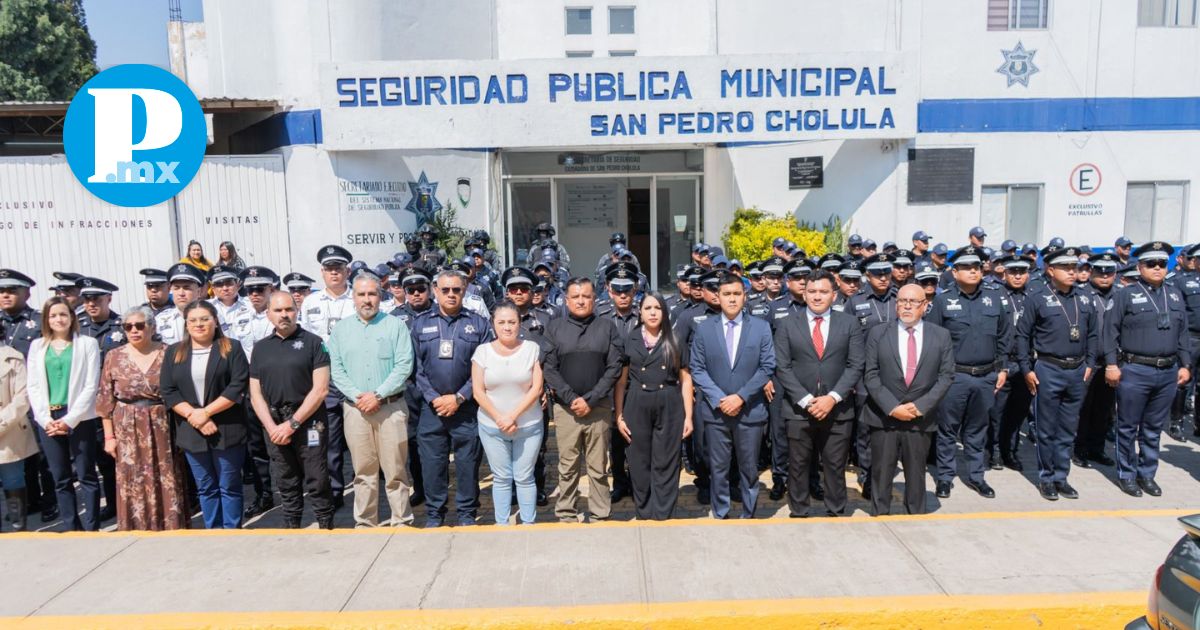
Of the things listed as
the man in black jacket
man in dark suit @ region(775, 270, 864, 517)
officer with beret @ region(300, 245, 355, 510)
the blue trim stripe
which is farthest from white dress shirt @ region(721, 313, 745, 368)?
the blue trim stripe

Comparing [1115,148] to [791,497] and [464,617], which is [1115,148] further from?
[464,617]

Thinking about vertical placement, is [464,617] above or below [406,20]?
below

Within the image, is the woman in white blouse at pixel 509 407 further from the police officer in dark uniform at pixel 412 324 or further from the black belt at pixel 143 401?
the black belt at pixel 143 401

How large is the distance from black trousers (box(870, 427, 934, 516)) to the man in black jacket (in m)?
1.98

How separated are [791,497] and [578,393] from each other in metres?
1.76

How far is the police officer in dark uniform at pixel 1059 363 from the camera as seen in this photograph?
20.6ft

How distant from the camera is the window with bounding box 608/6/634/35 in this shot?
15281 mm

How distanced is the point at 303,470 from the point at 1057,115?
1307cm

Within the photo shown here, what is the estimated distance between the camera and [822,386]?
550 centimetres

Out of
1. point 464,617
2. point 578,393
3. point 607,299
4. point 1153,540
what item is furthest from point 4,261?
point 1153,540

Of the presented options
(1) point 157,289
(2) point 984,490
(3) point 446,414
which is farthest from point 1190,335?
(1) point 157,289

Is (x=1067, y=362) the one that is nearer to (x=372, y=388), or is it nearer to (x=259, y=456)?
(x=372, y=388)

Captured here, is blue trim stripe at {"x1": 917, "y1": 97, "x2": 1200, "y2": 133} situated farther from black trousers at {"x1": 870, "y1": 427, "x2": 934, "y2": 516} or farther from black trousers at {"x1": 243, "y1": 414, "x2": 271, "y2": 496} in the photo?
black trousers at {"x1": 243, "y1": 414, "x2": 271, "y2": 496}

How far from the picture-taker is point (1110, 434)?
789 cm
